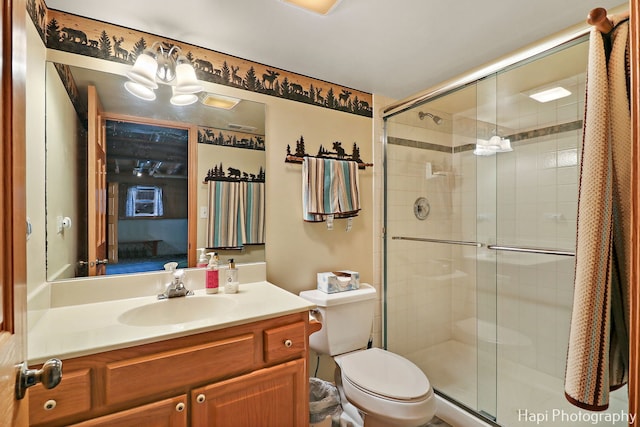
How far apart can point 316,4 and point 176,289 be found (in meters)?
1.42

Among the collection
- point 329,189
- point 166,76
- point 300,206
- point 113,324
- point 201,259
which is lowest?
point 113,324

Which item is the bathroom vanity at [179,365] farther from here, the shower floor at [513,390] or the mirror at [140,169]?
the shower floor at [513,390]

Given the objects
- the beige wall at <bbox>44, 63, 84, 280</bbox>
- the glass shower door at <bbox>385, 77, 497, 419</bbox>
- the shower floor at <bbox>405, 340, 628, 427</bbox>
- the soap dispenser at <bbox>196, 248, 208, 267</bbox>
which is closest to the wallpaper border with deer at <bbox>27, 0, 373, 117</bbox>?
the beige wall at <bbox>44, 63, 84, 280</bbox>

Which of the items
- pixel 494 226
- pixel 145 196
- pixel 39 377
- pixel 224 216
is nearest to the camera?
pixel 39 377

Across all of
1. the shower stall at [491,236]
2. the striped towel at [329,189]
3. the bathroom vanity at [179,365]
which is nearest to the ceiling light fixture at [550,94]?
the shower stall at [491,236]

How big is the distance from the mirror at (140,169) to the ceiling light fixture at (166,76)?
37mm

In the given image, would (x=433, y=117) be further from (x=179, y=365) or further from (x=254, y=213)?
(x=179, y=365)

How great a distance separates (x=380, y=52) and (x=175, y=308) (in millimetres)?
1683

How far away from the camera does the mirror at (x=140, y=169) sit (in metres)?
1.32

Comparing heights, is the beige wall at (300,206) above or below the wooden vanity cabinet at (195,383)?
above

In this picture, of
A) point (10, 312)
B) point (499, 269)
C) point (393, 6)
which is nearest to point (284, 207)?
point (393, 6)

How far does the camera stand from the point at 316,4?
131 cm

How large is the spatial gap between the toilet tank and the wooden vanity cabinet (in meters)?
0.42

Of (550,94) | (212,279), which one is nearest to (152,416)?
(212,279)
